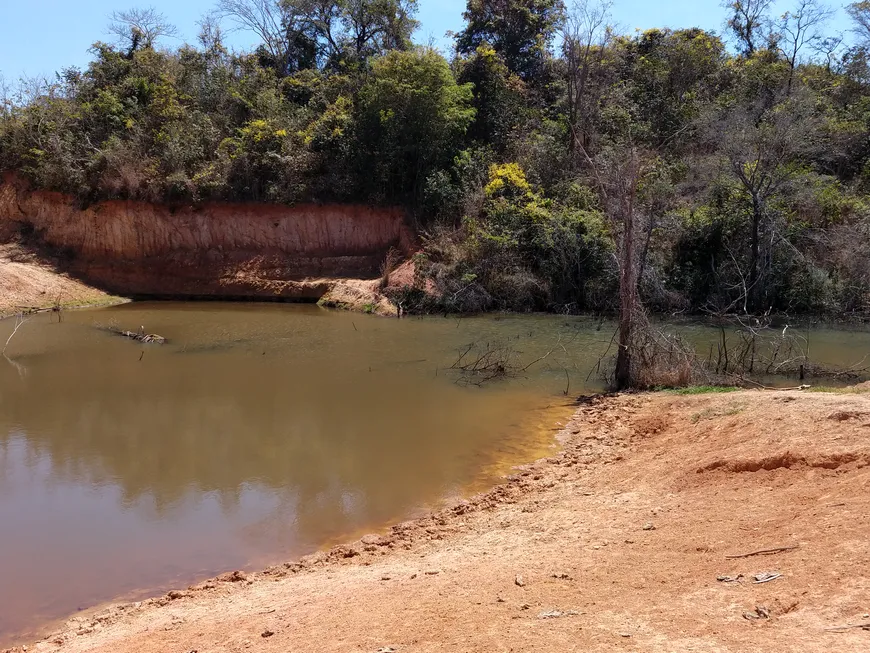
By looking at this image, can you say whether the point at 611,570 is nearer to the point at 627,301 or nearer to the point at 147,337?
the point at 627,301

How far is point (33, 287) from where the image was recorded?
26938 millimetres

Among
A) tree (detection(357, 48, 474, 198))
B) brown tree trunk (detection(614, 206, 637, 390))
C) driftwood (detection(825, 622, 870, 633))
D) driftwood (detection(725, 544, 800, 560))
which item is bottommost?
driftwood (detection(725, 544, 800, 560))

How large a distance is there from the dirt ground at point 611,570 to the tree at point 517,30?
31873 mm

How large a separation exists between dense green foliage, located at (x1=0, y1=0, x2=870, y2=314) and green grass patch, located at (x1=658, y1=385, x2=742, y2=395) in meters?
9.21

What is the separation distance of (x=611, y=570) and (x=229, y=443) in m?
7.53

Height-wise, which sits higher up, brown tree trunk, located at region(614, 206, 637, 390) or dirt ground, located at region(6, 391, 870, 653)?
brown tree trunk, located at region(614, 206, 637, 390)

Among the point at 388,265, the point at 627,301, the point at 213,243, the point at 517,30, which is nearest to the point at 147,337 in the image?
the point at 388,265

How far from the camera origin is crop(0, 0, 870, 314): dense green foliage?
23.9 m

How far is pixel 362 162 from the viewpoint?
30.3m

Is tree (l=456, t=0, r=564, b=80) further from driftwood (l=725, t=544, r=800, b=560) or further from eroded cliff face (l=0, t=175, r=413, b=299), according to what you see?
driftwood (l=725, t=544, r=800, b=560)

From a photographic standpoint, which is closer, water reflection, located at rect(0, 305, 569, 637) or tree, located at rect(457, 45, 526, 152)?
water reflection, located at rect(0, 305, 569, 637)

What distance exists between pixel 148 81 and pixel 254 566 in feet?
109

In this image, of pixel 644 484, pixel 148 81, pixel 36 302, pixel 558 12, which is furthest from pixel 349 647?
pixel 558 12

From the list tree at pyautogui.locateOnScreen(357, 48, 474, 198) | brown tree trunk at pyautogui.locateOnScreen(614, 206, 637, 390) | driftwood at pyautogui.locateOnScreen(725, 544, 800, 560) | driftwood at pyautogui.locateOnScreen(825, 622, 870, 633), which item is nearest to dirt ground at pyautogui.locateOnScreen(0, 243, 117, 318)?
tree at pyautogui.locateOnScreen(357, 48, 474, 198)
